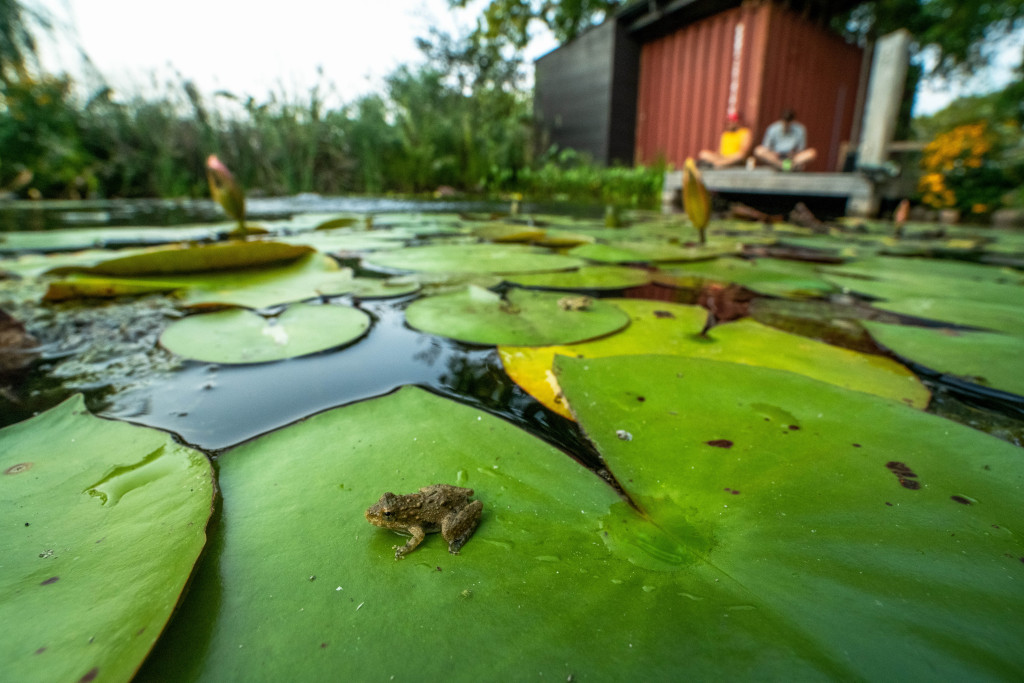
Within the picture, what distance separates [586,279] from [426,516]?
1279 millimetres

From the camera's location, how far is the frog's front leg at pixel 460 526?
48cm

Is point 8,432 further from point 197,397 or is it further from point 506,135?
point 506,135

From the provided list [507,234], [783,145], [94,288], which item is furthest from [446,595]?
[783,145]

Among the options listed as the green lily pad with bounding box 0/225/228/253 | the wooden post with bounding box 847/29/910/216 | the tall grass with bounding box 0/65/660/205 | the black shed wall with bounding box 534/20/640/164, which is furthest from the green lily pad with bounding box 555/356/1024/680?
the black shed wall with bounding box 534/20/640/164

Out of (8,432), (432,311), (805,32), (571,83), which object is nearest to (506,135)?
(571,83)

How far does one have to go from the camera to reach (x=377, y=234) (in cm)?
289

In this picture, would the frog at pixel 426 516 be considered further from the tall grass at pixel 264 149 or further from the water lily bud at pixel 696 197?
the tall grass at pixel 264 149

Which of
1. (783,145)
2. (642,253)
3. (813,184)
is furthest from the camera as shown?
(783,145)

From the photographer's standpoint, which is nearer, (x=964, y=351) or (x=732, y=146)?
(x=964, y=351)

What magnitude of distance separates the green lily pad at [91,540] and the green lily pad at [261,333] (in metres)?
0.30

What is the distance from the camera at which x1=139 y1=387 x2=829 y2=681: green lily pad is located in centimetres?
38

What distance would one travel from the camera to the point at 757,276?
1776 mm

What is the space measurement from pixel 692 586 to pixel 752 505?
0.53ft

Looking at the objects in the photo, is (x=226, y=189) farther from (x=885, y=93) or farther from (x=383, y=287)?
(x=885, y=93)
